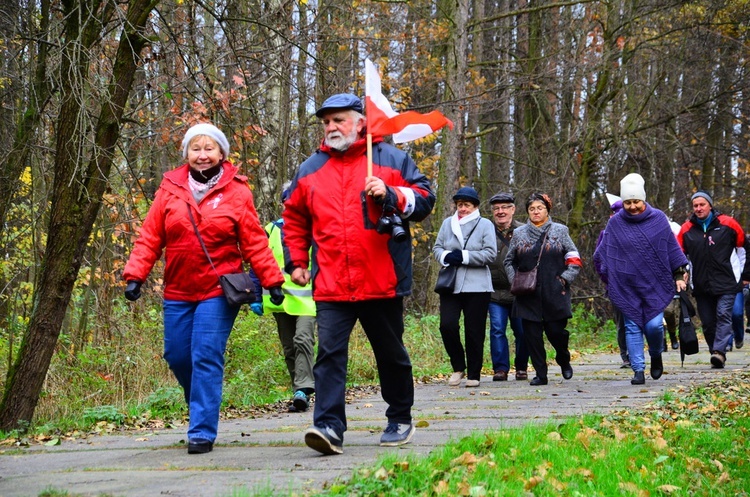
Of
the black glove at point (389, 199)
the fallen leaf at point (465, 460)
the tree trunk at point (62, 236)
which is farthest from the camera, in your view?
the tree trunk at point (62, 236)

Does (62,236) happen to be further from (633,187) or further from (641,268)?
(641,268)

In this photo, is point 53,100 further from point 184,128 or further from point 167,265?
point 167,265

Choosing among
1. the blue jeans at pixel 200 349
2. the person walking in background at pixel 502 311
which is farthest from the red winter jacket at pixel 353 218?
the person walking in background at pixel 502 311

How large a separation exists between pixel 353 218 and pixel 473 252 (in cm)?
497

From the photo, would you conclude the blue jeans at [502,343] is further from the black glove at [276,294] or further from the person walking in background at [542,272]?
the black glove at [276,294]

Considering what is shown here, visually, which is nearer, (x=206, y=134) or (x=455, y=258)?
(x=206, y=134)

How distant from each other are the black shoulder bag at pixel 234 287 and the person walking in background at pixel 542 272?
203 inches

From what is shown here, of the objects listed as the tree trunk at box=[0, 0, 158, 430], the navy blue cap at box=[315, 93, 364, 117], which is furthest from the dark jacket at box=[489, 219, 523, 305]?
the navy blue cap at box=[315, 93, 364, 117]

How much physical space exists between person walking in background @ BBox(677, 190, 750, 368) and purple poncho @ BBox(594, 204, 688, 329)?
9.29ft

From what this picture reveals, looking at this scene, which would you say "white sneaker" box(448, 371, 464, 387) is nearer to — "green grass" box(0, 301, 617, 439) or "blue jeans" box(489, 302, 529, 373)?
"blue jeans" box(489, 302, 529, 373)

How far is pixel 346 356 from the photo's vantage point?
6.18 metres

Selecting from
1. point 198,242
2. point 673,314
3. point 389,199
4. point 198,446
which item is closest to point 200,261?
point 198,242

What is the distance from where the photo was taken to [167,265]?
21.2 ft

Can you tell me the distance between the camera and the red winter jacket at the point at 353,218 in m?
6.01
